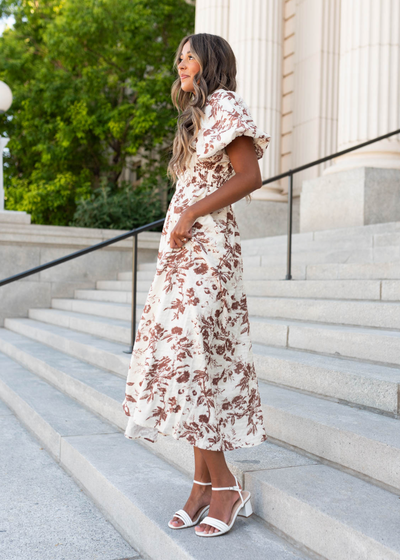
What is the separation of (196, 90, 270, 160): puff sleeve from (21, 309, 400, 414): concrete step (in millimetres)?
1446

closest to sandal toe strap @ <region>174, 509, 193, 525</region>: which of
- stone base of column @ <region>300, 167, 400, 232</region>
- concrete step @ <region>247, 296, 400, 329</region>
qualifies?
concrete step @ <region>247, 296, 400, 329</region>

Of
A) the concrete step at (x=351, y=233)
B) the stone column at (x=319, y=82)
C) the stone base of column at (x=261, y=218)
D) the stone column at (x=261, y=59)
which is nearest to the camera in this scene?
the concrete step at (x=351, y=233)

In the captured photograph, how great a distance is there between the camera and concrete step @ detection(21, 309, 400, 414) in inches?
123

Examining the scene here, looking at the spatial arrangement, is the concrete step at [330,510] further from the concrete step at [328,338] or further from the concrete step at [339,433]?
the concrete step at [328,338]

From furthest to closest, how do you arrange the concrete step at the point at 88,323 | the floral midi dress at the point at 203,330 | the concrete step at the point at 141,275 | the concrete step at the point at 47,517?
the concrete step at the point at 141,275 → the concrete step at the point at 88,323 → the concrete step at the point at 47,517 → the floral midi dress at the point at 203,330

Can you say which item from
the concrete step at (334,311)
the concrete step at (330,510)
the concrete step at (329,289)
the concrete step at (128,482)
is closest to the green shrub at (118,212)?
the concrete step at (329,289)

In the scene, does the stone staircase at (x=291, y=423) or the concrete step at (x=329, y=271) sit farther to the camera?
the concrete step at (x=329, y=271)

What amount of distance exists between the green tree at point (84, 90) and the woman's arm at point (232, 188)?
1403 cm

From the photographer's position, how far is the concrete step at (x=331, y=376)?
3.14m

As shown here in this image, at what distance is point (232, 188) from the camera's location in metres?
2.42

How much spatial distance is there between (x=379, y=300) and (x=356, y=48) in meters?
4.73

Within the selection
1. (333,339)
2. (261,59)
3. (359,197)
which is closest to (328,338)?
(333,339)

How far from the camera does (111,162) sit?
20250 millimetres

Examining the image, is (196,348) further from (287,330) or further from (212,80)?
(287,330)
